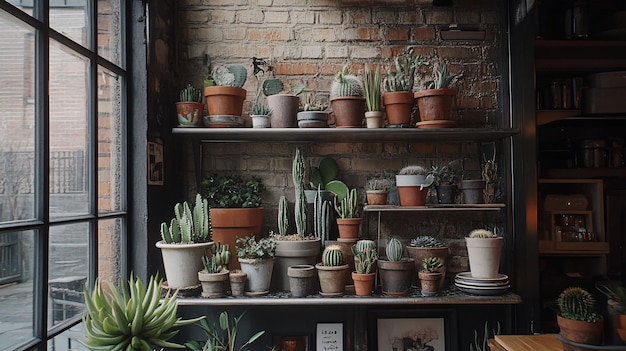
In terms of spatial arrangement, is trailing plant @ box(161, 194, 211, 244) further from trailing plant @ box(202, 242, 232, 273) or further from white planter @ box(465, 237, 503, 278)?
white planter @ box(465, 237, 503, 278)

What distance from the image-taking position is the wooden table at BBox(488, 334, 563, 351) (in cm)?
193

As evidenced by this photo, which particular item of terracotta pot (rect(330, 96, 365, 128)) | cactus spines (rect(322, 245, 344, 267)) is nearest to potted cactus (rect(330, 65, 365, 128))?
terracotta pot (rect(330, 96, 365, 128))

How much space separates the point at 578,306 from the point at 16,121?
2.01 metres

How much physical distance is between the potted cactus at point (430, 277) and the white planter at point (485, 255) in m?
0.17

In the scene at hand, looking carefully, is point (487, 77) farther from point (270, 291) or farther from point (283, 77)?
point (270, 291)

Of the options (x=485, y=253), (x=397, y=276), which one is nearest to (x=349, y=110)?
(x=397, y=276)

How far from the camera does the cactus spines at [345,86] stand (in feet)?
7.48

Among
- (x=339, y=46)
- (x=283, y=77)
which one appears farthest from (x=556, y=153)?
(x=283, y=77)

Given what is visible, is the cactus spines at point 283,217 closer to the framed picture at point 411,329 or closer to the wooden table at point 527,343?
the framed picture at point 411,329

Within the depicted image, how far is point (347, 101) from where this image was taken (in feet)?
7.42

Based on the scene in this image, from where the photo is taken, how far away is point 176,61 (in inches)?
98.6

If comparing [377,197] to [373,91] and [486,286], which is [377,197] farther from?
[486,286]

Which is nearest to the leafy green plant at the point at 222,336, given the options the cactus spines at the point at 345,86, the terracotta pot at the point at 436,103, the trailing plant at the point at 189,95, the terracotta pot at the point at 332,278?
the terracotta pot at the point at 332,278

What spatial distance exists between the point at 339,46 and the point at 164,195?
1.18m
